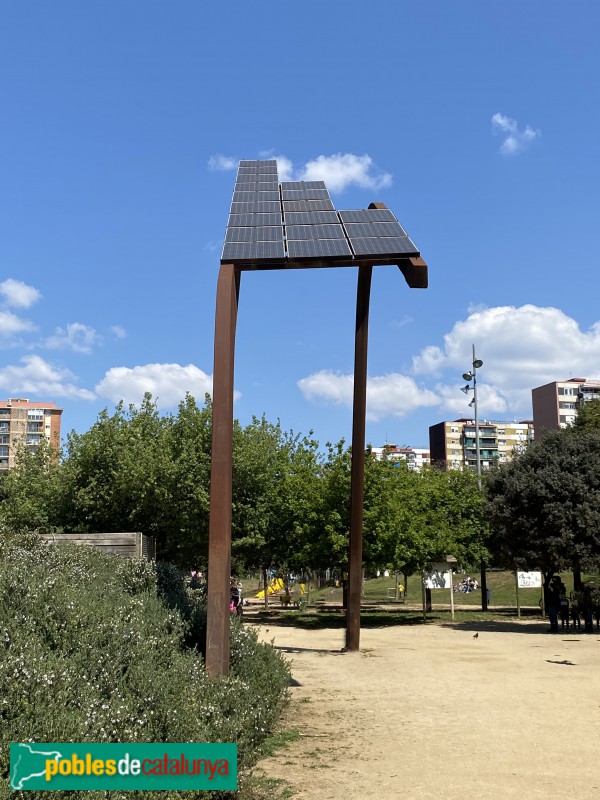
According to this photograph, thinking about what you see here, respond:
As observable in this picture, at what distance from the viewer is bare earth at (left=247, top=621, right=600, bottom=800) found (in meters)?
7.38

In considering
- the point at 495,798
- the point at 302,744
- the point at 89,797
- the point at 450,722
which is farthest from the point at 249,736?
the point at 450,722

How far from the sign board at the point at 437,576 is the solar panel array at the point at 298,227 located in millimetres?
19627

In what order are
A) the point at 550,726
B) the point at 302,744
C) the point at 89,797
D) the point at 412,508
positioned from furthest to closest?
the point at 412,508 < the point at 550,726 < the point at 302,744 < the point at 89,797

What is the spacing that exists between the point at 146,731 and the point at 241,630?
17.0 ft

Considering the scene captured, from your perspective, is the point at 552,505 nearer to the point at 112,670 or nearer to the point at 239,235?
the point at 239,235

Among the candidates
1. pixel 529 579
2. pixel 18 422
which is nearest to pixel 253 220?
pixel 529 579

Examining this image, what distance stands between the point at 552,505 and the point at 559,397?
113 m

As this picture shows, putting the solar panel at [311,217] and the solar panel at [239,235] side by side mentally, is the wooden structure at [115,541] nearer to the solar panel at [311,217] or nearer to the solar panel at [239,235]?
A: the solar panel at [239,235]

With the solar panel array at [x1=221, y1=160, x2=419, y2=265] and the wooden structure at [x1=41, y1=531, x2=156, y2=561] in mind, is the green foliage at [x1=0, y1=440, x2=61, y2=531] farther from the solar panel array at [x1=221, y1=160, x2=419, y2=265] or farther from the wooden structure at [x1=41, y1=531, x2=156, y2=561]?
the solar panel array at [x1=221, y1=160, x2=419, y2=265]

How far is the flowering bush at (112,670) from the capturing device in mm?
5750

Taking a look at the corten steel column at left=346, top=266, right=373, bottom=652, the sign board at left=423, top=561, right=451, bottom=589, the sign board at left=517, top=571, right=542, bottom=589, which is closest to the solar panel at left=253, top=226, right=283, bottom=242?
the corten steel column at left=346, top=266, right=373, bottom=652

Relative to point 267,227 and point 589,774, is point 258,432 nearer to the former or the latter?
point 267,227

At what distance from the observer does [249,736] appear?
25.4 ft

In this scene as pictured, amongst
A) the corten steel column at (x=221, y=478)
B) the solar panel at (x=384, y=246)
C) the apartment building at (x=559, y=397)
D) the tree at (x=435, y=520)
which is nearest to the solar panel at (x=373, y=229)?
the solar panel at (x=384, y=246)
